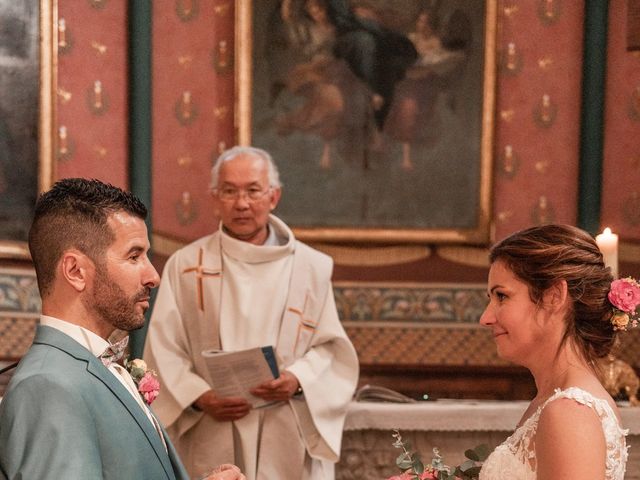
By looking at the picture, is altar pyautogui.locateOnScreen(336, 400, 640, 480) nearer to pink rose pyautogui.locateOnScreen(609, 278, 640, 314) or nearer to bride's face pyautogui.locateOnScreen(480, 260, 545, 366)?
bride's face pyautogui.locateOnScreen(480, 260, 545, 366)

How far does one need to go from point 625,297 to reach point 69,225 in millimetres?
1411

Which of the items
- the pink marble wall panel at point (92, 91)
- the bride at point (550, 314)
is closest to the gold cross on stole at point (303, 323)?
the pink marble wall panel at point (92, 91)

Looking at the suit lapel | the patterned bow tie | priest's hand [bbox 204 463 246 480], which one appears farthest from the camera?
Result: priest's hand [bbox 204 463 246 480]

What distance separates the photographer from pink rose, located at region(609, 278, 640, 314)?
8.25ft

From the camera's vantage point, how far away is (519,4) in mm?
6004

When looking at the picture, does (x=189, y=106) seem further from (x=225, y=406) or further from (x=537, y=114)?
(x=225, y=406)

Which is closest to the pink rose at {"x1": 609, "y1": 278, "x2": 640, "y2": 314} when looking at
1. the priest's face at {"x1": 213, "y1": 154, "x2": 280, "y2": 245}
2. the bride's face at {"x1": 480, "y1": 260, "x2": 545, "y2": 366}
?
the bride's face at {"x1": 480, "y1": 260, "x2": 545, "y2": 366}

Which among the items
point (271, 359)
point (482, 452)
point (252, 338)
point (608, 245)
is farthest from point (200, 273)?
point (482, 452)

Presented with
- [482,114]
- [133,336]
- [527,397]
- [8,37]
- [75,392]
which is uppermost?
[8,37]

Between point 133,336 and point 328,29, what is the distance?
2.19 metres

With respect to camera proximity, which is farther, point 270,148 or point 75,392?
point 270,148

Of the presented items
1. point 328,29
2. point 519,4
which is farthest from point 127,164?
point 519,4

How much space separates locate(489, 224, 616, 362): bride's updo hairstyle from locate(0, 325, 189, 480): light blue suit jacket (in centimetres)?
105

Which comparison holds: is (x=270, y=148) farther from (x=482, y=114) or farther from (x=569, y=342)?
(x=569, y=342)
